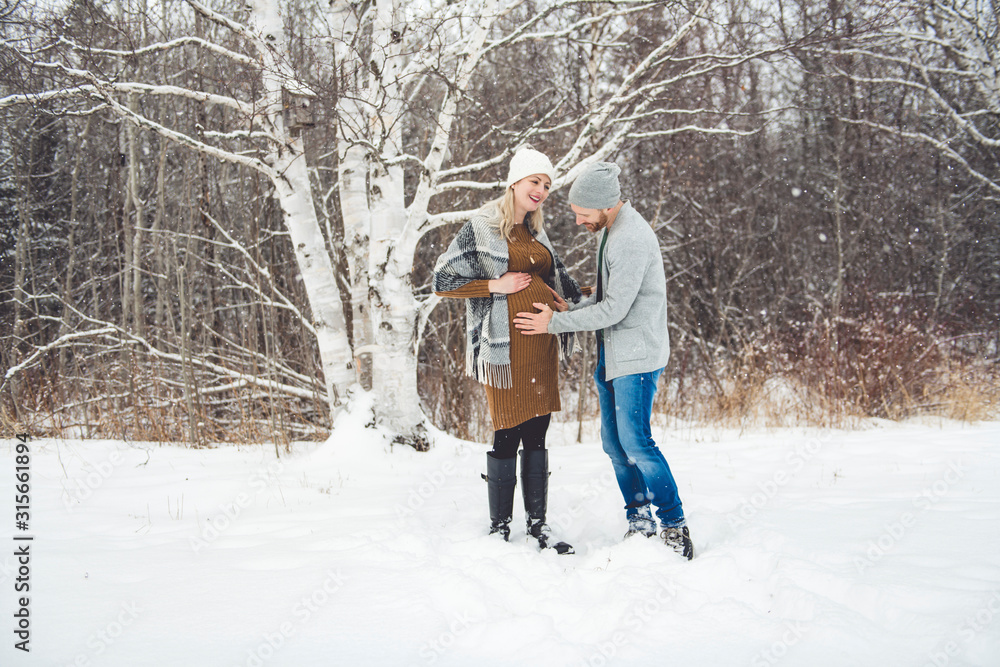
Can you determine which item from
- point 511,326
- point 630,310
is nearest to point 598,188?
point 630,310

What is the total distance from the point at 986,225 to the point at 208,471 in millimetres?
14331

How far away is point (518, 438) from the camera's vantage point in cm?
277

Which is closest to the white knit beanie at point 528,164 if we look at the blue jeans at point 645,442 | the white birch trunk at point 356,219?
the blue jeans at point 645,442

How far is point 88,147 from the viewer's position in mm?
12469

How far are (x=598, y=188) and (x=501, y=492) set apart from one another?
1.48 m

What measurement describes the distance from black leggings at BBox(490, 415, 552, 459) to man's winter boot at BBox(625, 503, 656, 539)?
0.53 meters

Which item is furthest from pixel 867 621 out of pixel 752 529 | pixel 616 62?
pixel 616 62

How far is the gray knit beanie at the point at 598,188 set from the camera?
8.44 ft

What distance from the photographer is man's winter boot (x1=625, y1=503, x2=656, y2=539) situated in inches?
105

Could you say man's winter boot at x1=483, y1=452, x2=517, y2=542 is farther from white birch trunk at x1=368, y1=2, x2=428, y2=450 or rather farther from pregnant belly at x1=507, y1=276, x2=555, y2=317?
white birch trunk at x1=368, y1=2, x2=428, y2=450

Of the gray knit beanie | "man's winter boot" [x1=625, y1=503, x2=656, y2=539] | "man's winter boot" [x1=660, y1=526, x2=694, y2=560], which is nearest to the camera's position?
"man's winter boot" [x1=660, y1=526, x2=694, y2=560]

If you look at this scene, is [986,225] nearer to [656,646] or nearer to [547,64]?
[547,64]

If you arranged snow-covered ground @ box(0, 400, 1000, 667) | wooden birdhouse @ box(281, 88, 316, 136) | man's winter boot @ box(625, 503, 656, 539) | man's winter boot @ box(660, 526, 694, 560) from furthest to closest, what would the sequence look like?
wooden birdhouse @ box(281, 88, 316, 136)
man's winter boot @ box(625, 503, 656, 539)
man's winter boot @ box(660, 526, 694, 560)
snow-covered ground @ box(0, 400, 1000, 667)

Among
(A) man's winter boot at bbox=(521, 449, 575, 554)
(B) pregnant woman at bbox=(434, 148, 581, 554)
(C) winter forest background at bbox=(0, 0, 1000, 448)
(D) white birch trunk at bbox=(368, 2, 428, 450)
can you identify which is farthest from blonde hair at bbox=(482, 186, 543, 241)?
(D) white birch trunk at bbox=(368, 2, 428, 450)
